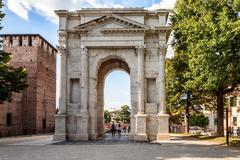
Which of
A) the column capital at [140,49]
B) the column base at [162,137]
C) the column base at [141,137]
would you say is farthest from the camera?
the column capital at [140,49]

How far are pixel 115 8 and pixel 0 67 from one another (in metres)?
11.2

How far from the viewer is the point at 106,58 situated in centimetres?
3272

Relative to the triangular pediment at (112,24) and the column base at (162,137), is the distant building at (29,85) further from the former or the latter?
the column base at (162,137)

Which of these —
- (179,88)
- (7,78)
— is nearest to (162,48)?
(179,88)

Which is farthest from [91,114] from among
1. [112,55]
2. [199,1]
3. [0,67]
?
[199,1]

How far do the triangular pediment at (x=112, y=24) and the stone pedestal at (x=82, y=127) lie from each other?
23.8ft

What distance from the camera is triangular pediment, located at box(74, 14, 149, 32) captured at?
31.5 meters

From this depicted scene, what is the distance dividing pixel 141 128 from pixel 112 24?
9.04 m

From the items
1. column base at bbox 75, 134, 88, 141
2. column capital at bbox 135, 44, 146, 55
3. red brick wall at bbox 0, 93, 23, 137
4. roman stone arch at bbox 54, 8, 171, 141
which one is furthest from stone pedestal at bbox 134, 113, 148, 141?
red brick wall at bbox 0, 93, 23, 137

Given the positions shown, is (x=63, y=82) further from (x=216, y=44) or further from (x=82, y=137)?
(x=216, y=44)

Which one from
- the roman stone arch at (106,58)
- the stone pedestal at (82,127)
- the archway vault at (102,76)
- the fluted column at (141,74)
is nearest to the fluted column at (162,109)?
the roman stone arch at (106,58)

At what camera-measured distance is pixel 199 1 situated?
28.8 metres

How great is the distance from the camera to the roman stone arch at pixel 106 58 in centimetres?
3109

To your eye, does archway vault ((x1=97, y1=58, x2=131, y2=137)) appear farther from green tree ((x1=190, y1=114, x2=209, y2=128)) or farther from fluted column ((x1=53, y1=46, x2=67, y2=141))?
green tree ((x1=190, y1=114, x2=209, y2=128))
